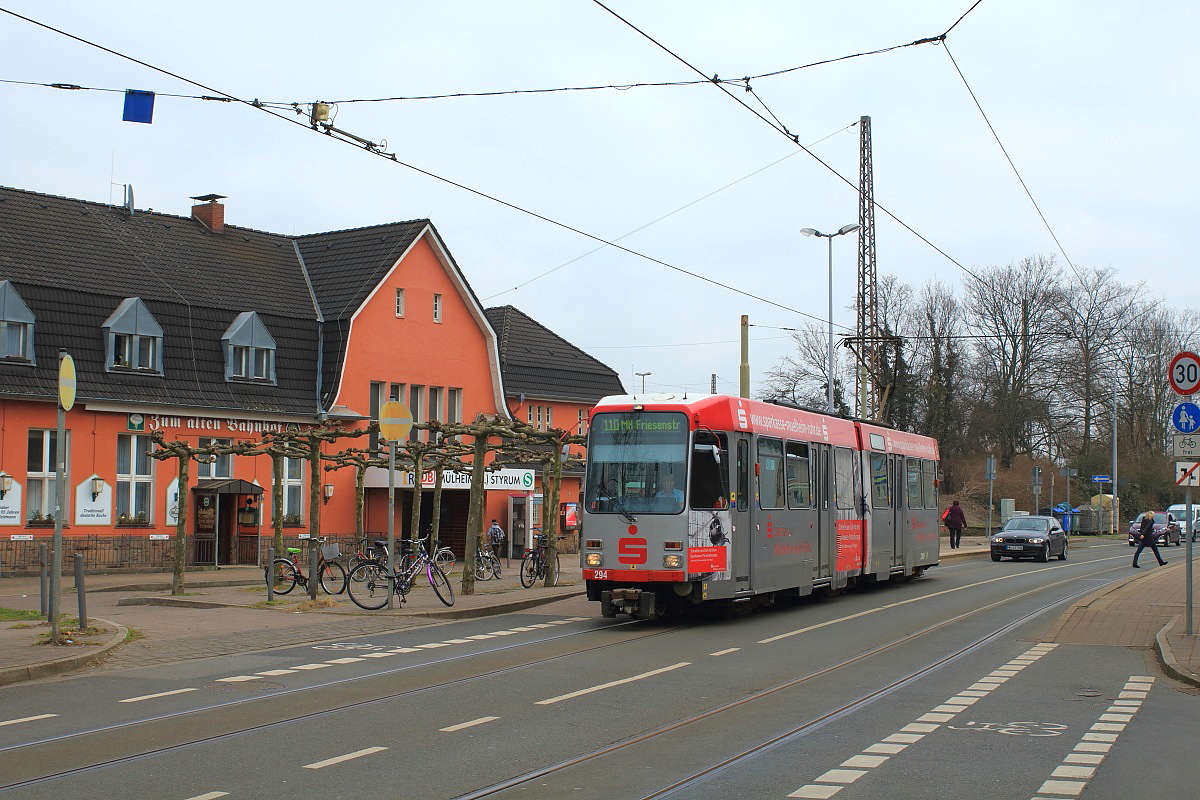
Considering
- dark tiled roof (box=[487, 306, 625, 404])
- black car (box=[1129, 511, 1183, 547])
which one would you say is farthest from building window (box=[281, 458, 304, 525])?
black car (box=[1129, 511, 1183, 547])

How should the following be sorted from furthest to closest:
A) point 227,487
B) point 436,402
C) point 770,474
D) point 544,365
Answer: point 544,365 < point 436,402 < point 227,487 < point 770,474

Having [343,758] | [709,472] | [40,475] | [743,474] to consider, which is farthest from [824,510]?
[40,475]

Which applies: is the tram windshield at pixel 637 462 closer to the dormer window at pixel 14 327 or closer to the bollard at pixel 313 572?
the bollard at pixel 313 572

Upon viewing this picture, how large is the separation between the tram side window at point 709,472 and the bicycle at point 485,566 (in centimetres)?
1183

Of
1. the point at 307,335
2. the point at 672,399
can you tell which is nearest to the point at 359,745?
A: the point at 672,399

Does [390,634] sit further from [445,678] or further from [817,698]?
[817,698]

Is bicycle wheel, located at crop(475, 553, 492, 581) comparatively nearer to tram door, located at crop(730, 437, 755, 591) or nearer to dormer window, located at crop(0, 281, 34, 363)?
tram door, located at crop(730, 437, 755, 591)

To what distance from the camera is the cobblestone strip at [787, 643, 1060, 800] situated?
7.96 meters

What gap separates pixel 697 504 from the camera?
1822cm

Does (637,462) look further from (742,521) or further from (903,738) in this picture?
(903,738)

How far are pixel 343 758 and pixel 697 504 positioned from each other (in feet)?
32.8

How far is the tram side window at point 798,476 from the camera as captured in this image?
2095 centimetres

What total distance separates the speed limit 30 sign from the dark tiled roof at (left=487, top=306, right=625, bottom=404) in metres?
33.3

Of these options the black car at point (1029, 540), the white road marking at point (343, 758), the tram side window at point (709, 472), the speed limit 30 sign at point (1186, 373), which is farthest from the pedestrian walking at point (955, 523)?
the white road marking at point (343, 758)
